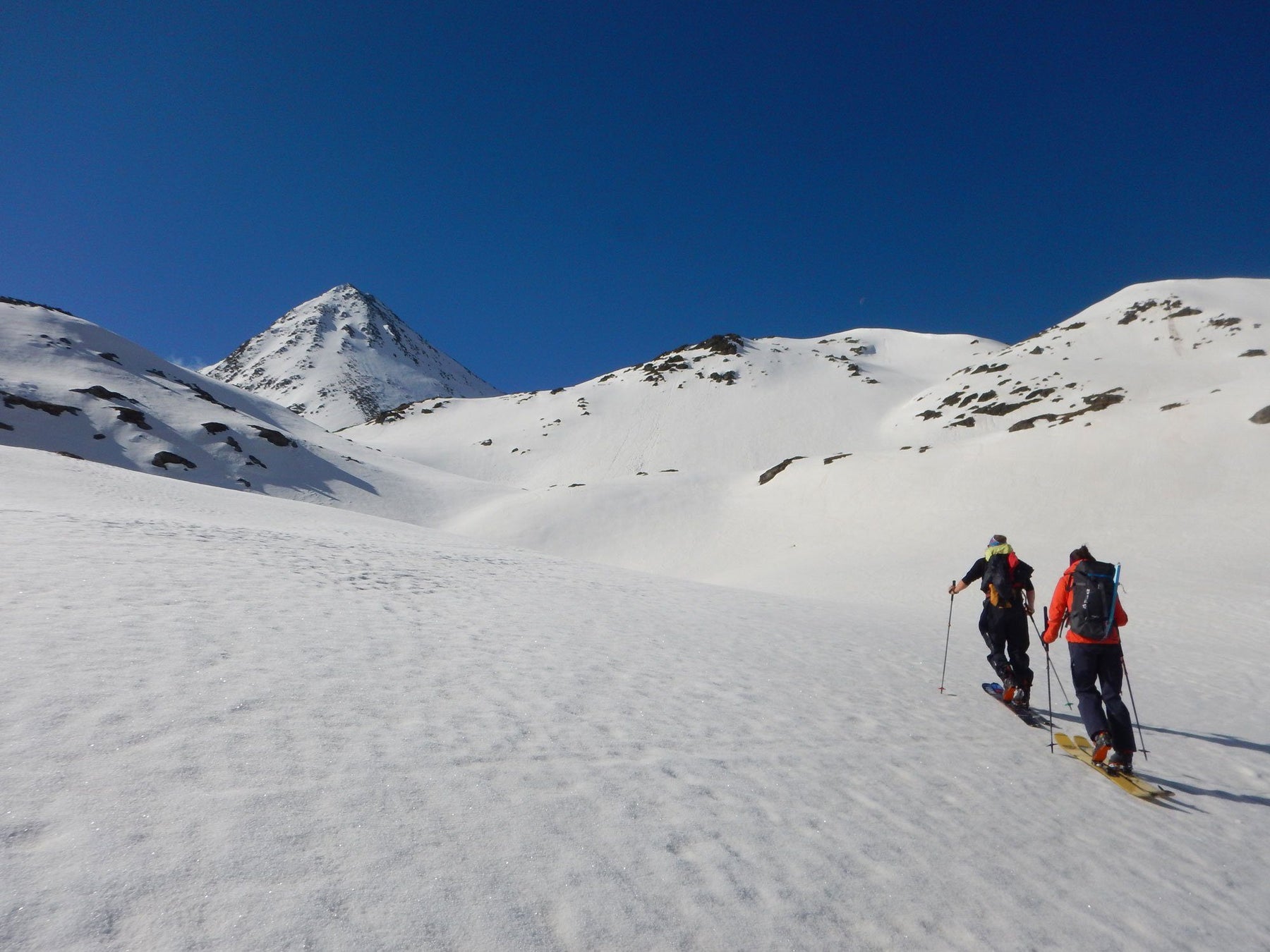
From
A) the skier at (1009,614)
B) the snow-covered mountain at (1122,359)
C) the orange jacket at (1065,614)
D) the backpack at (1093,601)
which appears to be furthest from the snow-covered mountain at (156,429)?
the snow-covered mountain at (1122,359)

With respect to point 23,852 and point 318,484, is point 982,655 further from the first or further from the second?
point 318,484

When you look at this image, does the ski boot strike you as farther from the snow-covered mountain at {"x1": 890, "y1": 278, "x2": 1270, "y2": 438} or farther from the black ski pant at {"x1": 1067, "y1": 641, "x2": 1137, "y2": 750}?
the snow-covered mountain at {"x1": 890, "y1": 278, "x2": 1270, "y2": 438}

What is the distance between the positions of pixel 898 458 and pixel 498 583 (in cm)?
3210

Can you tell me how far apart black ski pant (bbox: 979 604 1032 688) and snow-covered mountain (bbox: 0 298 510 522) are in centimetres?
4056

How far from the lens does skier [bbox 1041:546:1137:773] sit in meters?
6.57

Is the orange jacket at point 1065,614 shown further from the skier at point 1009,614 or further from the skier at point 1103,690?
the skier at point 1009,614

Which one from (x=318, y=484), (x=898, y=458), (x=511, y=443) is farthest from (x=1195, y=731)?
(x=511, y=443)

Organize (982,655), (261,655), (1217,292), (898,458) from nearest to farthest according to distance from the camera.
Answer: (261,655), (982,655), (898,458), (1217,292)

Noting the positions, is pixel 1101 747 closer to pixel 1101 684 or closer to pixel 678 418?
pixel 1101 684

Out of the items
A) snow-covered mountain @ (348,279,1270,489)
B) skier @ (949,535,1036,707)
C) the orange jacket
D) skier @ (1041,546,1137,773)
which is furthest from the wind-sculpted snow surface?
snow-covered mountain @ (348,279,1270,489)

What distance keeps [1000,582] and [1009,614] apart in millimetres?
503

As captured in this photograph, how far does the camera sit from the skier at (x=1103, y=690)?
6566mm

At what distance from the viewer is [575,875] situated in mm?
3508

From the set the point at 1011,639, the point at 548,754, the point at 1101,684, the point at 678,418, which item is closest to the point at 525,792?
the point at 548,754
